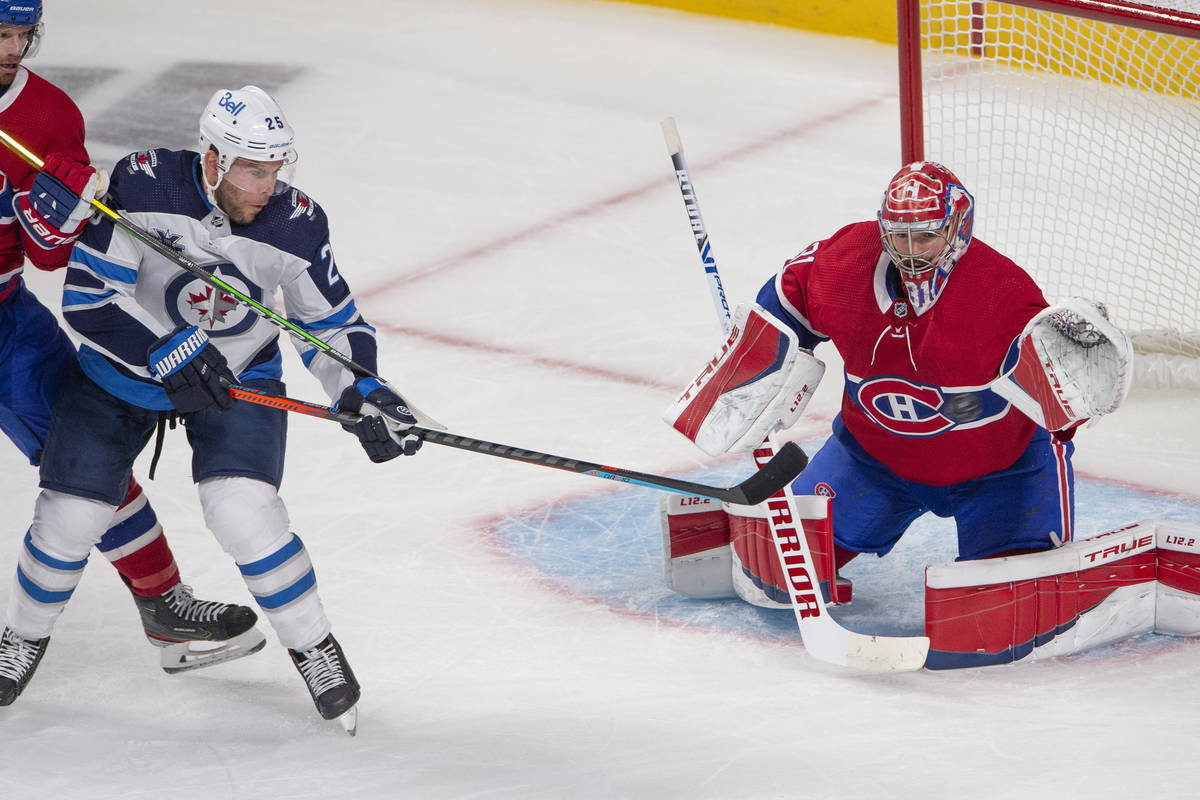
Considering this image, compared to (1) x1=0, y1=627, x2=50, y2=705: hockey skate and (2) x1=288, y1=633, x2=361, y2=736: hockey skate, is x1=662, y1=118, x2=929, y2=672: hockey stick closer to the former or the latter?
(2) x1=288, y1=633, x2=361, y2=736: hockey skate

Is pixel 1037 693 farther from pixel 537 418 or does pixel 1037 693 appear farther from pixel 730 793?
pixel 537 418

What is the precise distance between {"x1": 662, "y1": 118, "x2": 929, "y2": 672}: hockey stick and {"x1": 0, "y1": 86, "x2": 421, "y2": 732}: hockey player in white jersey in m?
0.74

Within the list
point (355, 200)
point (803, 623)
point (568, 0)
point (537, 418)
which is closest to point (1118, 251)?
point (537, 418)

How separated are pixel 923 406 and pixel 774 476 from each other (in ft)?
1.09

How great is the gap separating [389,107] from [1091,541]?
4.14 meters

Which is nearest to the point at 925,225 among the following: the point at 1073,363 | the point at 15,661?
the point at 1073,363

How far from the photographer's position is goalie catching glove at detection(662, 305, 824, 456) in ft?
10.8

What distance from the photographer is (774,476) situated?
3.10m

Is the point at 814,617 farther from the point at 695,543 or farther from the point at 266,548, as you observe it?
the point at 266,548

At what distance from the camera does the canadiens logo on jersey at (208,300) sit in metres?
3.05

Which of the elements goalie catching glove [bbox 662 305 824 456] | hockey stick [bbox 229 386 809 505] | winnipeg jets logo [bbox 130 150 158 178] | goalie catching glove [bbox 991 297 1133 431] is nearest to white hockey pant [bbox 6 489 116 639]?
hockey stick [bbox 229 386 809 505]

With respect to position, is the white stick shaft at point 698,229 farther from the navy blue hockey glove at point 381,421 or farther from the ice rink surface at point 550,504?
the navy blue hockey glove at point 381,421

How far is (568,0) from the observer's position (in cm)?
772

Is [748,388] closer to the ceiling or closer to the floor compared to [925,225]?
closer to the floor
